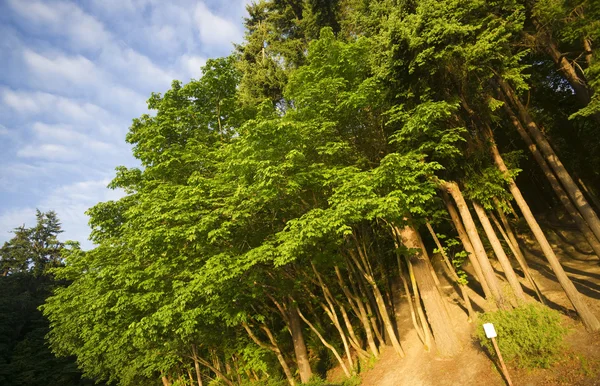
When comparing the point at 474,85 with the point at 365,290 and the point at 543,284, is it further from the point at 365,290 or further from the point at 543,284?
the point at 365,290

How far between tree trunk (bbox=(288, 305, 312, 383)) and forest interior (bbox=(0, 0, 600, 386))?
0.06 m

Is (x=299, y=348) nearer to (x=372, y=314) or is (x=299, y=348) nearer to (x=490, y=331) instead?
(x=372, y=314)

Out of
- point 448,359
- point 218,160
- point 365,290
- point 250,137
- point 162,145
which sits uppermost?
point 162,145

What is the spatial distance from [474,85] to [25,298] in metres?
49.8

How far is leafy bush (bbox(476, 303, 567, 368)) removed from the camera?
26.2 feet

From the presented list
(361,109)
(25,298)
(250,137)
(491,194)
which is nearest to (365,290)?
(491,194)

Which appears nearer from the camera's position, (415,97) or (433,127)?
(433,127)

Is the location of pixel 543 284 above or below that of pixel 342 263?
below

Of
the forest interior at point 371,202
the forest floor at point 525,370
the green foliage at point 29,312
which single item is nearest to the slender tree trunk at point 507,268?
the forest interior at point 371,202

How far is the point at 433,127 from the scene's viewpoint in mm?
10055

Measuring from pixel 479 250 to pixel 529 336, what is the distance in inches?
122

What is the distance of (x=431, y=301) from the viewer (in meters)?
11.3

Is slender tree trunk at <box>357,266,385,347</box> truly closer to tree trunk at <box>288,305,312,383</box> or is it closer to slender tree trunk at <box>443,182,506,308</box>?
tree trunk at <box>288,305,312,383</box>

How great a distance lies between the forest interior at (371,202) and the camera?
915 cm
